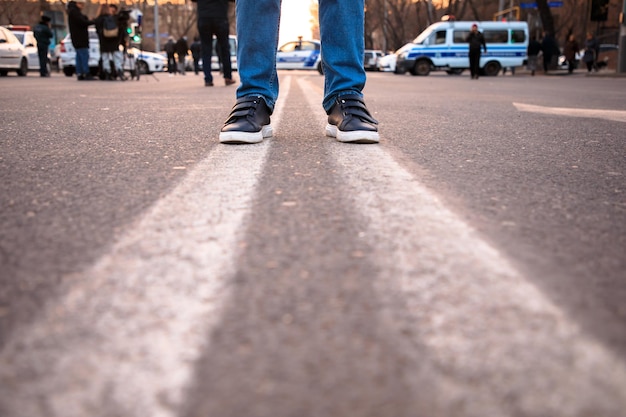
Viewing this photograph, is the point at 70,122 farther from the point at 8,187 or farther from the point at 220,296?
the point at 220,296

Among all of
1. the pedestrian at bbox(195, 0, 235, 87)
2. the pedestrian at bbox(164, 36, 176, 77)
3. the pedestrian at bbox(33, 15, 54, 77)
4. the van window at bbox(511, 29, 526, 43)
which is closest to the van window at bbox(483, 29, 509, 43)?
the van window at bbox(511, 29, 526, 43)

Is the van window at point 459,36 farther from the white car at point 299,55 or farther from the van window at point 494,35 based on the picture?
the white car at point 299,55

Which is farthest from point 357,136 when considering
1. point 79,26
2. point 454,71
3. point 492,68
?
point 454,71

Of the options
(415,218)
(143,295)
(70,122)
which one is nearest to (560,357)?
(143,295)

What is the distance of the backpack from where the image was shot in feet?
48.3

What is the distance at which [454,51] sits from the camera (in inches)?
1136

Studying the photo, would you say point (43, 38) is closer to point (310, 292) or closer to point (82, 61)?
point (82, 61)

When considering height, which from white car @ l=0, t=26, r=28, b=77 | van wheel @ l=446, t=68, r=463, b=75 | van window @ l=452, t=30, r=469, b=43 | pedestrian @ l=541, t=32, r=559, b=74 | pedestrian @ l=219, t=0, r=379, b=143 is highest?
A: van window @ l=452, t=30, r=469, b=43

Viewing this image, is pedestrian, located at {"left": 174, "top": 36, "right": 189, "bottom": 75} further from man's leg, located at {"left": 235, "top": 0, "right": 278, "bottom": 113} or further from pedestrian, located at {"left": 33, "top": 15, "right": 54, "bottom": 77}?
man's leg, located at {"left": 235, "top": 0, "right": 278, "bottom": 113}

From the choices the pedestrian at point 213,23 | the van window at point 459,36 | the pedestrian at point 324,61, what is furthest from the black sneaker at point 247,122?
the van window at point 459,36

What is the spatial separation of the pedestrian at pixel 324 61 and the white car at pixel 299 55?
31.0 metres

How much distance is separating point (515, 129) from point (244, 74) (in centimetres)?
178

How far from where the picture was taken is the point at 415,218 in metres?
1.60

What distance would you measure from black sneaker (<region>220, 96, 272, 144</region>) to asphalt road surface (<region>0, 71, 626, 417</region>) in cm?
67
